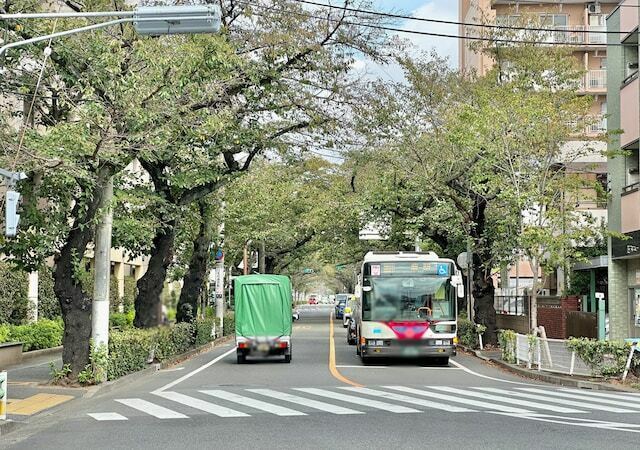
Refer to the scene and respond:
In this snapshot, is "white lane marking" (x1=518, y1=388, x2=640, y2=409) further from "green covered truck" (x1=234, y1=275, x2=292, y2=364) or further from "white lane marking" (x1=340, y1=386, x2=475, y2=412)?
"green covered truck" (x1=234, y1=275, x2=292, y2=364)

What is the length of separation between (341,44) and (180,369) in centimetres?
1041

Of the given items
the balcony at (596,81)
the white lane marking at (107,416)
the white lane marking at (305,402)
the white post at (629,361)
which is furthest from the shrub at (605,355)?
the balcony at (596,81)

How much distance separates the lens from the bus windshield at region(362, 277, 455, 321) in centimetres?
2306

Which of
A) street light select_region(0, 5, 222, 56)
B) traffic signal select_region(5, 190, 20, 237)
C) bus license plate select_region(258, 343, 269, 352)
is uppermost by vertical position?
street light select_region(0, 5, 222, 56)

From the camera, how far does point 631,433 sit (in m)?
11.0

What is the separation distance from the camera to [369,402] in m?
14.6

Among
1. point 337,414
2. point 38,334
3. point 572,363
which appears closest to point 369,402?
point 337,414

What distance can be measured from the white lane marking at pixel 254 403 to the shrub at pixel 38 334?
38.3ft

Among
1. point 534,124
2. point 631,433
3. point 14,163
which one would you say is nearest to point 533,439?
point 631,433

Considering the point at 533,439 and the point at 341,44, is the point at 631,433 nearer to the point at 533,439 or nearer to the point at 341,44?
the point at 533,439

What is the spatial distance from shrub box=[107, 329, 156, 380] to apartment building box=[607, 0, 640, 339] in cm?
1529

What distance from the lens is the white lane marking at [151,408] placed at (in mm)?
12906

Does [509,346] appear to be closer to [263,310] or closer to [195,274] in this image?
[263,310]

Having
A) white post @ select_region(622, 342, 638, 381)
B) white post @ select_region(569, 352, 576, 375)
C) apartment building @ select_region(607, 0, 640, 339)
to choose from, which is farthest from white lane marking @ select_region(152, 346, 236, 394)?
apartment building @ select_region(607, 0, 640, 339)
